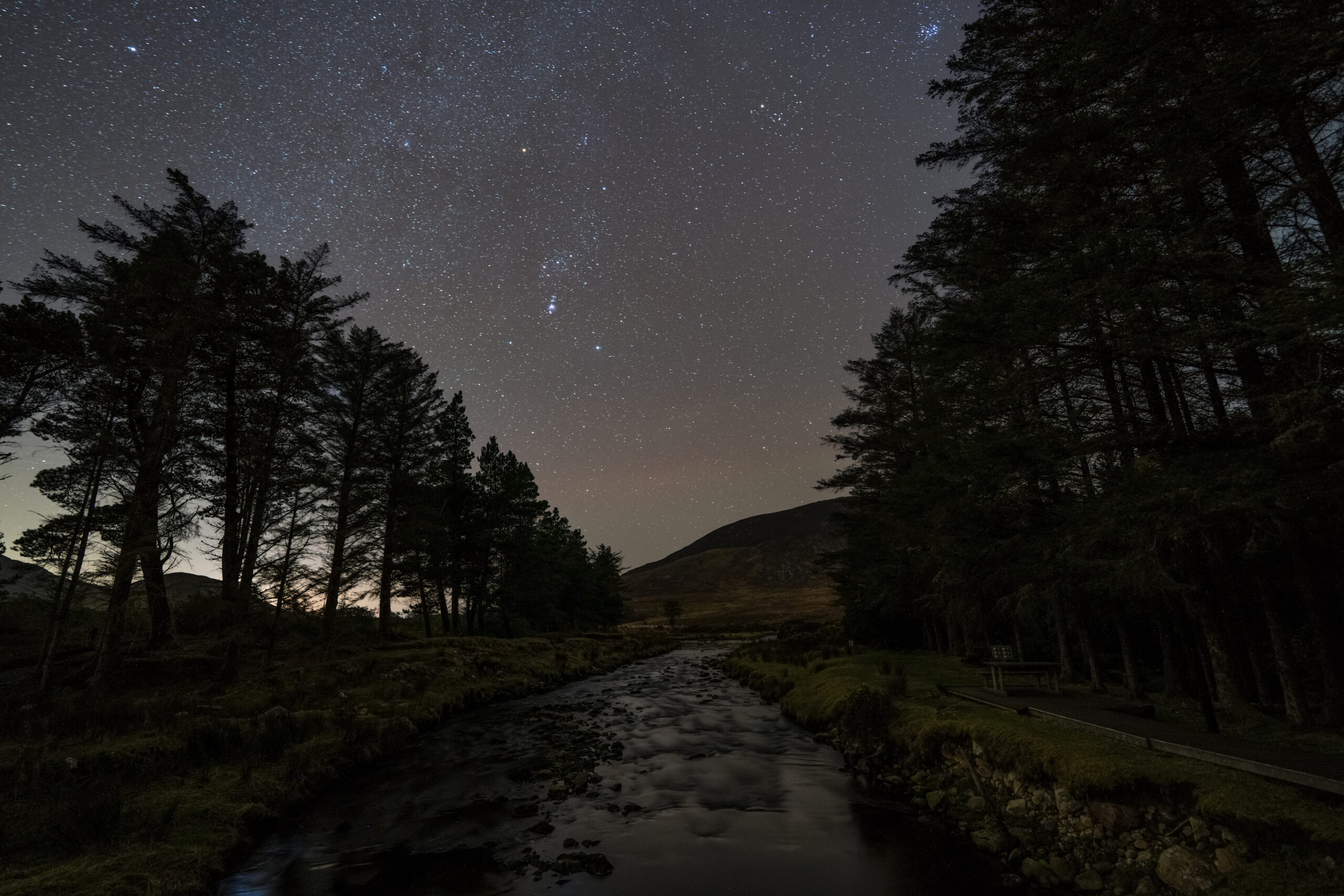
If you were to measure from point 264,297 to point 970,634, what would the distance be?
32.6m

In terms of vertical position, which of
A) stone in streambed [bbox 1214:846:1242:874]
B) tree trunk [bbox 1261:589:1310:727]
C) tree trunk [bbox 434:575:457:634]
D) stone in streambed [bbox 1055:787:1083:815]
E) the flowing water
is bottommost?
the flowing water

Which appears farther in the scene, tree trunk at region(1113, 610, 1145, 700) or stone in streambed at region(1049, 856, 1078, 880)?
tree trunk at region(1113, 610, 1145, 700)

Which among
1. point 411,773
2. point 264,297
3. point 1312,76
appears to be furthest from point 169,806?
point 1312,76

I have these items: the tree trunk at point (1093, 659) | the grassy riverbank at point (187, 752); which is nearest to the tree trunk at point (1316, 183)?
the tree trunk at point (1093, 659)

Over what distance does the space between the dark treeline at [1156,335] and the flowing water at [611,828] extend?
6.19 m

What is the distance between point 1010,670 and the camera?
47.5 feet

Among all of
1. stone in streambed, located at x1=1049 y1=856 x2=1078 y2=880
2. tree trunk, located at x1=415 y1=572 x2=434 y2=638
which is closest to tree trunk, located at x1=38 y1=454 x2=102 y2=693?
tree trunk, located at x1=415 y1=572 x2=434 y2=638

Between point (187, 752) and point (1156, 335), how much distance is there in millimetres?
20731

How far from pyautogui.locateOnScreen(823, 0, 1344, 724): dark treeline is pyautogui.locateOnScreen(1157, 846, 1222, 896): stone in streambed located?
4.07m

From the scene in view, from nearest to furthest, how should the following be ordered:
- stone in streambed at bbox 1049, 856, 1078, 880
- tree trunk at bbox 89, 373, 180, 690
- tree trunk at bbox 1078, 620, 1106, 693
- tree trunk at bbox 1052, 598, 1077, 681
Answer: stone in streambed at bbox 1049, 856, 1078, 880, tree trunk at bbox 1078, 620, 1106, 693, tree trunk at bbox 89, 373, 180, 690, tree trunk at bbox 1052, 598, 1077, 681

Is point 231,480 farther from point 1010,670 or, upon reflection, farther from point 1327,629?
point 1327,629

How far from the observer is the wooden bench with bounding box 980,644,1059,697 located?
1374cm

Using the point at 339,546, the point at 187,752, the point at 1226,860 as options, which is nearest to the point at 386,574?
the point at 339,546

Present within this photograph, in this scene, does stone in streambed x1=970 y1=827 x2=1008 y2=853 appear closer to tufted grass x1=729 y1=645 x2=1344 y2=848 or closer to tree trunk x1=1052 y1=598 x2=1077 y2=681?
tufted grass x1=729 y1=645 x2=1344 y2=848
